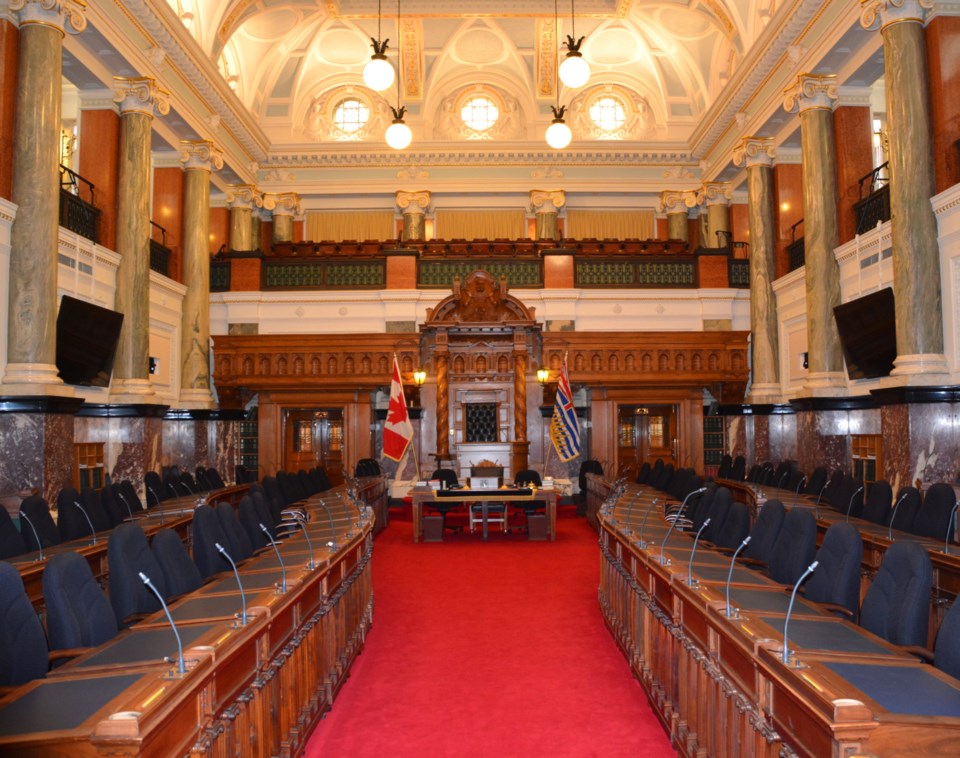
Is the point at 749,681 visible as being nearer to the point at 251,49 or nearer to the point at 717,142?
the point at 717,142

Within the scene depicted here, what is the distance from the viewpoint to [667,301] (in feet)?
56.0

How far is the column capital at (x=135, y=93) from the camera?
12914 millimetres

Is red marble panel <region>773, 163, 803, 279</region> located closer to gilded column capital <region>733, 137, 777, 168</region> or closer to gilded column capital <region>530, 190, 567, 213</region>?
gilded column capital <region>733, 137, 777, 168</region>

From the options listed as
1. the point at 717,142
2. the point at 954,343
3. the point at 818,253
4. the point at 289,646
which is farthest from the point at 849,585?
the point at 717,142

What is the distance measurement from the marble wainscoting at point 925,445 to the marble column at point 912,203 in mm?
486

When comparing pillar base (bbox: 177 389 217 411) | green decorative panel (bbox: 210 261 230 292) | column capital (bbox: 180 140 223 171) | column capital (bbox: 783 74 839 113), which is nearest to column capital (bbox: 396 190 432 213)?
green decorative panel (bbox: 210 261 230 292)

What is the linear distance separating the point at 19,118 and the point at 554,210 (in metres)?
13.9

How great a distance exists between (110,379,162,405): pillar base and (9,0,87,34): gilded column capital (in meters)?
5.20

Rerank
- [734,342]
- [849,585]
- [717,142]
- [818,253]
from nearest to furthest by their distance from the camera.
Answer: [849,585] → [818,253] → [734,342] → [717,142]

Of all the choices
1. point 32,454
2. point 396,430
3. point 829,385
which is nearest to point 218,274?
point 396,430

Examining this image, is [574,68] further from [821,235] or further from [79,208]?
[79,208]

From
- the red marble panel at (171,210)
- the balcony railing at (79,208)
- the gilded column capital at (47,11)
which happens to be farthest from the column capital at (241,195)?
the gilded column capital at (47,11)

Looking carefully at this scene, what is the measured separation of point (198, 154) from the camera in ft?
52.2

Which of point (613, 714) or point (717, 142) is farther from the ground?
point (717, 142)
